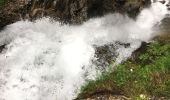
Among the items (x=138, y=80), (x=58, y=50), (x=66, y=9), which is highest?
(x=66, y=9)

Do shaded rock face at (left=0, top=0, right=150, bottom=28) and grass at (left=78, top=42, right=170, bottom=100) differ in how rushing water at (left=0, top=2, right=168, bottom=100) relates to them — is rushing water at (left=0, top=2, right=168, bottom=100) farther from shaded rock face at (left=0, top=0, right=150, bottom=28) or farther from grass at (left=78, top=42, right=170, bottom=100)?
grass at (left=78, top=42, right=170, bottom=100)

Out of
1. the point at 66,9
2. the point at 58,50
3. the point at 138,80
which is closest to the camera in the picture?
the point at 138,80

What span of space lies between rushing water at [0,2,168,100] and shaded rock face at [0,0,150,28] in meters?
0.22

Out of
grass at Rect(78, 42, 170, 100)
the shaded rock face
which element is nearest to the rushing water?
the shaded rock face

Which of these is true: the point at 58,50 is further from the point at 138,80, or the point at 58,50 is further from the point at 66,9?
the point at 138,80

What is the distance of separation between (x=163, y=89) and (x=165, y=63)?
0.86 meters

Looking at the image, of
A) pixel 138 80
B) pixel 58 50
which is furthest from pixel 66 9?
pixel 138 80

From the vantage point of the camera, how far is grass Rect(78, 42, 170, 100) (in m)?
8.48

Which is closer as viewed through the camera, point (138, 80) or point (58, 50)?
point (138, 80)

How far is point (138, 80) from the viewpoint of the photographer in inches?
345

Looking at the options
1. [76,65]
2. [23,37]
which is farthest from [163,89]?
[23,37]

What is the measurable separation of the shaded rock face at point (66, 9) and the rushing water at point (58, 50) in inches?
8.5

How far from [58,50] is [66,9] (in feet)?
5.78

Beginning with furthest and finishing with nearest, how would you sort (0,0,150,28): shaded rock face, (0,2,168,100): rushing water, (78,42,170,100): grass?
(0,0,150,28): shaded rock face
(0,2,168,100): rushing water
(78,42,170,100): grass
